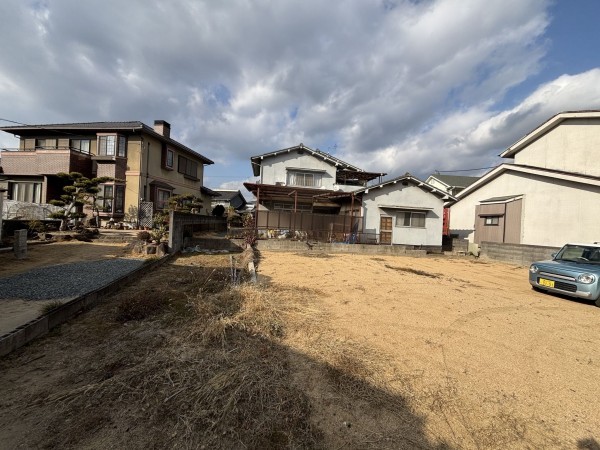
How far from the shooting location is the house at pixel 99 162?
15.8m

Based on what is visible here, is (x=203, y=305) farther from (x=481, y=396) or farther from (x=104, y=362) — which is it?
(x=481, y=396)

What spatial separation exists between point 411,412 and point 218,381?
1727 millimetres

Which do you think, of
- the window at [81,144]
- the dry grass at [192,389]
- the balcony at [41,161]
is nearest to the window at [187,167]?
the window at [81,144]

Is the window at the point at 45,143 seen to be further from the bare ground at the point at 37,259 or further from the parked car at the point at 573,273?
the parked car at the point at 573,273

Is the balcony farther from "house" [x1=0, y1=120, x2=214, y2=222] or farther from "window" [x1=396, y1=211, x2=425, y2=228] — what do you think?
"window" [x1=396, y1=211, x2=425, y2=228]

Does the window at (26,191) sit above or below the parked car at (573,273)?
above

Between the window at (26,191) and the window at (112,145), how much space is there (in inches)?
157

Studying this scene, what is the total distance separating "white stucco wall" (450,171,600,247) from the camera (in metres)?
11.4

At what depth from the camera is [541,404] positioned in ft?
8.43

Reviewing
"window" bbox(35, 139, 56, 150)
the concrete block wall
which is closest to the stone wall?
the concrete block wall

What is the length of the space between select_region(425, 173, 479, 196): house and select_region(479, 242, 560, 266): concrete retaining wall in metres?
15.8

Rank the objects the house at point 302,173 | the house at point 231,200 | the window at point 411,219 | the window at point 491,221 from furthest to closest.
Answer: the house at point 231,200 → the house at point 302,173 → the window at point 411,219 → the window at point 491,221

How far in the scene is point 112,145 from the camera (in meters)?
16.9

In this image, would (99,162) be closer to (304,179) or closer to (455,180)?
(304,179)
